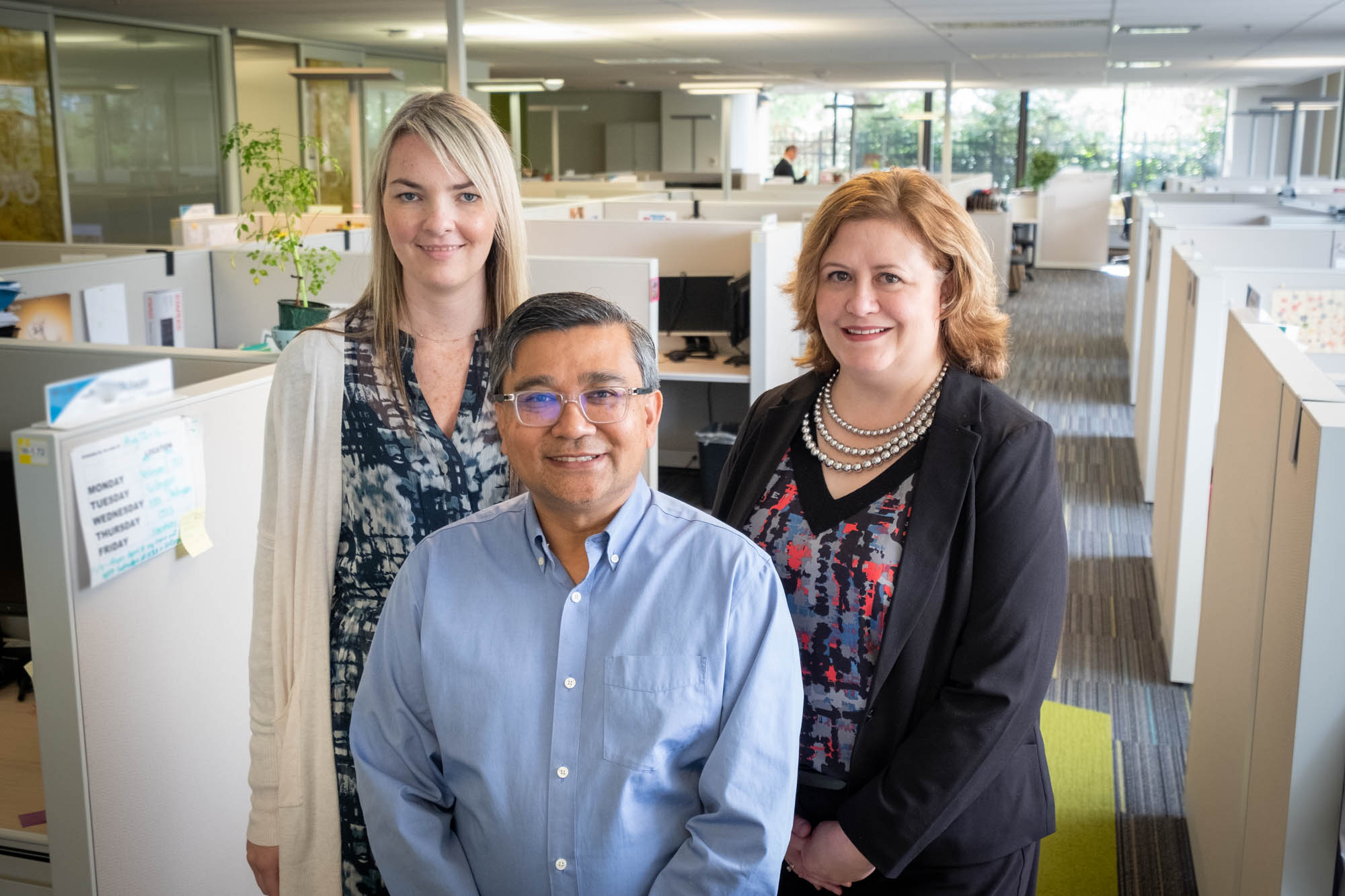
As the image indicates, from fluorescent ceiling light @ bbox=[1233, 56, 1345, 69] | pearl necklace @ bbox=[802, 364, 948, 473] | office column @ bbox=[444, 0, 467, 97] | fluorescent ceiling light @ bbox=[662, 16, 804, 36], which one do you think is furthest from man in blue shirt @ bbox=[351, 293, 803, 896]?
fluorescent ceiling light @ bbox=[1233, 56, 1345, 69]

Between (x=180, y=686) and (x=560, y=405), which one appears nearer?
(x=560, y=405)

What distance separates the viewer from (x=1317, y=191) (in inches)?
374

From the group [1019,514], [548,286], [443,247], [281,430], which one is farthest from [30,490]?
[548,286]

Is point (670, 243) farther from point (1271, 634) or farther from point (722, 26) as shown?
point (722, 26)

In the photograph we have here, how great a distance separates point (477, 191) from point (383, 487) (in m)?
0.36

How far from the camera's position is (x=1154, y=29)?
9.07m

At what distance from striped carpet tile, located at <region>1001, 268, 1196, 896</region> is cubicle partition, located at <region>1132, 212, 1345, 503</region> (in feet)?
0.83

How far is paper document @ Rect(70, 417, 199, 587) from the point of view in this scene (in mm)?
1467

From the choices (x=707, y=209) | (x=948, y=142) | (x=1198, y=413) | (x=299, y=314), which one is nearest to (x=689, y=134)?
(x=948, y=142)

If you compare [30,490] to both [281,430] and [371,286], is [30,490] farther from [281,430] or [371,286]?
[371,286]

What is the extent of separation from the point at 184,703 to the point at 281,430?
24.7 inches

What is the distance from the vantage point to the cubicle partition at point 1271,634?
143 cm

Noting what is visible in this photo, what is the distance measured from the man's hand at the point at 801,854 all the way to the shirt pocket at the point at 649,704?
0.37 m

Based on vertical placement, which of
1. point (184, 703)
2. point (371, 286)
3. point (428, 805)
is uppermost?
point (371, 286)
